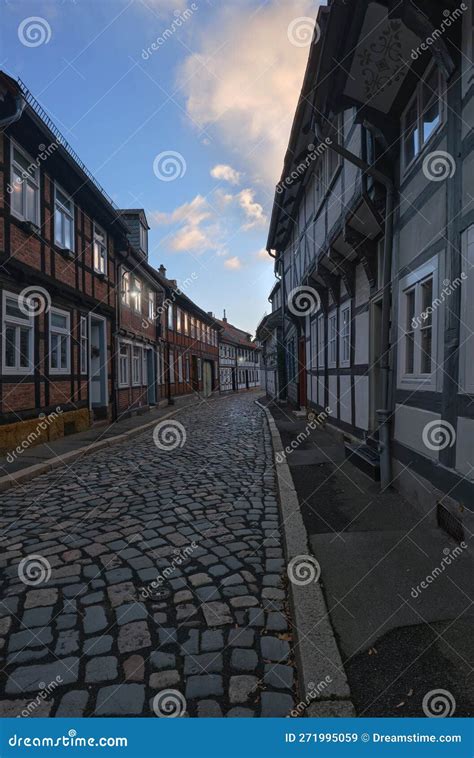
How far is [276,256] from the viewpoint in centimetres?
1889

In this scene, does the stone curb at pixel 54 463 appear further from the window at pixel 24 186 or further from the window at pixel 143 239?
the window at pixel 143 239

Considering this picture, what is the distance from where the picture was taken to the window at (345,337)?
7977mm

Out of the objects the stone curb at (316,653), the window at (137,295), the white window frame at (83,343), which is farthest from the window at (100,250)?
→ the stone curb at (316,653)

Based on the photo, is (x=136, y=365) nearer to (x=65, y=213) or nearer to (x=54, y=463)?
(x=65, y=213)

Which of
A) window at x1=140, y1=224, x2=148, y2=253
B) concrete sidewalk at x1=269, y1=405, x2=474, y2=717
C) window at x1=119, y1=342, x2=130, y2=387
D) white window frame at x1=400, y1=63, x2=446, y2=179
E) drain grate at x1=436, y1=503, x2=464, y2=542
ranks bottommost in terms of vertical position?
concrete sidewalk at x1=269, y1=405, x2=474, y2=717

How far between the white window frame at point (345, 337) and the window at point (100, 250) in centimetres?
802

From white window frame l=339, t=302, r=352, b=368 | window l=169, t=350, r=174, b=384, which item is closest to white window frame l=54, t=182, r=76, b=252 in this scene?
white window frame l=339, t=302, r=352, b=368

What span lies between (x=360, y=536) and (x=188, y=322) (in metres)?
25.5

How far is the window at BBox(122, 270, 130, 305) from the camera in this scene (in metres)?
15.4

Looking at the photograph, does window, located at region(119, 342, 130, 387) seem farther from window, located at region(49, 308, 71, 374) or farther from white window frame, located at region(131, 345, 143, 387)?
window, located at region(49, 308, 71, 374)

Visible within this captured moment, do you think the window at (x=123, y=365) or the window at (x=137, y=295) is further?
the window at (x=137, y=295)

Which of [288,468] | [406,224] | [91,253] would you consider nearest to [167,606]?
[288,468]

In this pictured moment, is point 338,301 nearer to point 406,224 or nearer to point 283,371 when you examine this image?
point 406,224

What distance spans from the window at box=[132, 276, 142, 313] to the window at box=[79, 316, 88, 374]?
522 cm
